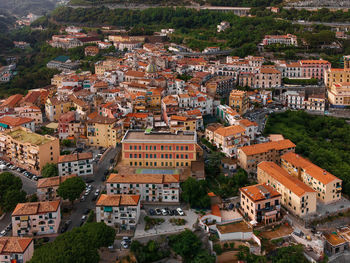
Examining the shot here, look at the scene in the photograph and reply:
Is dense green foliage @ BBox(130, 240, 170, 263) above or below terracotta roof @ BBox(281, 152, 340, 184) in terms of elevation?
below

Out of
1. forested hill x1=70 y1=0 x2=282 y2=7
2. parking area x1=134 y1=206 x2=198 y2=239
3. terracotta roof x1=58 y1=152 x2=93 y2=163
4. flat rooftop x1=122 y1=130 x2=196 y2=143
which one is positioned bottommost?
parking area x1=134 y1=206 x2=198 y2=239

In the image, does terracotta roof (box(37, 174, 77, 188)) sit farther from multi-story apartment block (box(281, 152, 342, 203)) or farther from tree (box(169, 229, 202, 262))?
multi-story apartment block (box(281, 152, 342, 203))

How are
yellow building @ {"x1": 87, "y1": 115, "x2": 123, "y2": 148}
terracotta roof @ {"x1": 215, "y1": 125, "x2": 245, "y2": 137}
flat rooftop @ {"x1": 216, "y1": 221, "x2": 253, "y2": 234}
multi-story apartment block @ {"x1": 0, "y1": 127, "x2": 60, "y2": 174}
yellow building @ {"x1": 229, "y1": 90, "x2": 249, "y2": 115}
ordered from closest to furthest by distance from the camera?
flat rooftop @ {"x1": 216, "y1": 221, "x2": 253, "y2": 234}, multi-story apartment block @ {"x1": 0, "y1": 127, "x2": 60, "y2": 174}, terracotta roof @ {"x1": 215, "y1": 125, "x2": 245, "y2": 137}, yellow building @ {"x1": 87, "y1": 115, "x2": 123, "y2": 148}, yellow building @ {"x1": 229, "y1": 90, "x2": 249, "y2": 115}

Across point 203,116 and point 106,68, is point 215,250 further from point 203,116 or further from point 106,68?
point 106,68

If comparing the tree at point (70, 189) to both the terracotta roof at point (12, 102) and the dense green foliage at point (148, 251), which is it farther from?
the terracotta roof at point (12, 102)

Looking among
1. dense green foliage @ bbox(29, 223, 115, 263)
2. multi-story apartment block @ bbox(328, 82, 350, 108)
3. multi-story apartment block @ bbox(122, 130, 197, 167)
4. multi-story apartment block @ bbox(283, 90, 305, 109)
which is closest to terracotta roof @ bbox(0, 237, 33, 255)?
dense green foliage @ bbox(29, 223, 115, 263)

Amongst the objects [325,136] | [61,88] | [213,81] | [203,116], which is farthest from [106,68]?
[325,136]

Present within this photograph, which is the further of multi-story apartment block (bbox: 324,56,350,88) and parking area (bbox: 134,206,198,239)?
multi-story apartment block (bbox: 324,56,350,88)
